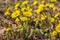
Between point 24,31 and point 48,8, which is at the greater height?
point 48,8

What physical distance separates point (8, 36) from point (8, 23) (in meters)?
0.48

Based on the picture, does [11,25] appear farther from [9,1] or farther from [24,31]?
[9,1]

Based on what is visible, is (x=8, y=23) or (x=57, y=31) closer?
(x=57, y=31)

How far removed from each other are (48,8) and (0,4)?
1.27 m

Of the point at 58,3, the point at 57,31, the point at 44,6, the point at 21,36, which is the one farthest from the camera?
the point at 58,3

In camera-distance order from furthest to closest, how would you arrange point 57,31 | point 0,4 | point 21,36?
point 0,4, point 21,36, point 57,31

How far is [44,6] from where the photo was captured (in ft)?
12.2

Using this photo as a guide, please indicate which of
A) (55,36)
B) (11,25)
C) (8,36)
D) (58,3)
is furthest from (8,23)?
(58,3)

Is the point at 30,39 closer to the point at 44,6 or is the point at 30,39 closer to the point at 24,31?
the point at 24,31

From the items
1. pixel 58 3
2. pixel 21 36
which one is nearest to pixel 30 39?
pixel 21 36

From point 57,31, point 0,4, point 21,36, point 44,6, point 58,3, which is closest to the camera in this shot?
point 57,31

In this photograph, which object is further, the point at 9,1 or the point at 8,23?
the point at 9,1

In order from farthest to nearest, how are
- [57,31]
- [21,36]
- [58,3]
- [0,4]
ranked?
[58,3], [0,4], [21,36], [57,31]

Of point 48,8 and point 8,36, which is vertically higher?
point 48,8
